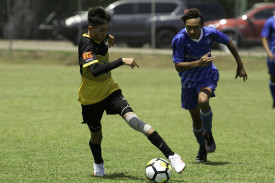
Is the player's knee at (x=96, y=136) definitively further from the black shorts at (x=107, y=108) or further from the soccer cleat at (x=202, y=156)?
the soccer cleat at (x=202, y=156)

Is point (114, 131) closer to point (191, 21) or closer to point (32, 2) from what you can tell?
point (191, 21)

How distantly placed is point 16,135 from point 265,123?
4459 mm

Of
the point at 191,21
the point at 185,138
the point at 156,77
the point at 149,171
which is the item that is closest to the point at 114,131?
the point at 185,138

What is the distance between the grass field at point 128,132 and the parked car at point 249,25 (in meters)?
4.27

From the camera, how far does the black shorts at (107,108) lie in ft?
20.4

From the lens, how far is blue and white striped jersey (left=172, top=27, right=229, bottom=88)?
721cm

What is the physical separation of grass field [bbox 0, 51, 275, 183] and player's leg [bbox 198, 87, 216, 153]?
25 cm

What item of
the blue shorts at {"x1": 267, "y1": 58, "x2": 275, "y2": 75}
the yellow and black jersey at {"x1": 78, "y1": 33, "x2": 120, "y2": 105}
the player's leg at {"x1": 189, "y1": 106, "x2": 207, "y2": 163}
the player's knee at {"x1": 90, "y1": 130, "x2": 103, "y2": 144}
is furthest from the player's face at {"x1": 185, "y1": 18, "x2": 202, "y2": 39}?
the blue shorts at {"x1": 267, "y1": 58, "x2": 275, "y2": 75}

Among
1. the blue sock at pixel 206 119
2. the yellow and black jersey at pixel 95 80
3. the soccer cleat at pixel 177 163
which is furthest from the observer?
the blue sock at pixel 206 119

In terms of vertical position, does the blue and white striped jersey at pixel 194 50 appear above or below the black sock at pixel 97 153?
above

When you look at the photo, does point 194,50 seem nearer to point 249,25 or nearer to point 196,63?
point 196,63

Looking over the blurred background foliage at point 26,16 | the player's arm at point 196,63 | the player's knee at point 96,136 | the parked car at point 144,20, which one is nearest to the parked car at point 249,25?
the parked car at point 144,20

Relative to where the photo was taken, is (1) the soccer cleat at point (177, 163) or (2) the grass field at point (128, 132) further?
(2) the grass field at point (128, 132)

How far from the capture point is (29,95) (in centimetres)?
1490
